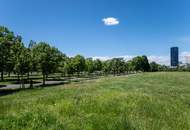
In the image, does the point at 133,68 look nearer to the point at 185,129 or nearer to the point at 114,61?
the point at 114,61

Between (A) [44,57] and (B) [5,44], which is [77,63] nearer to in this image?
(A) [44,57]

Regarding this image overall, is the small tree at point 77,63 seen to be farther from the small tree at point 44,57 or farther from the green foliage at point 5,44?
the green foliage at point 5,44

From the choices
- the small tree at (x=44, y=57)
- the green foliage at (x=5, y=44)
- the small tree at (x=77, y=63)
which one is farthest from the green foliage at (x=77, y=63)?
the green foliage at (x=5, y=44)

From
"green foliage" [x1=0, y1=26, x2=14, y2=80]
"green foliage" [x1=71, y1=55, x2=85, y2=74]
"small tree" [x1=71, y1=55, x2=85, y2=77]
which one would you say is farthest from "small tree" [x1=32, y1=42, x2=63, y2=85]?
"small tree" [x1=71, y1=55, x2=85, y2=77]

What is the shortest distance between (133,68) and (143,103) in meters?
182

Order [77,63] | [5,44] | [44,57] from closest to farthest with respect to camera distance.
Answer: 1. [5,44]
2. [44,57]
3. [77,63]

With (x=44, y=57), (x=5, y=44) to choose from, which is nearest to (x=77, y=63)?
(x=44, y=57)

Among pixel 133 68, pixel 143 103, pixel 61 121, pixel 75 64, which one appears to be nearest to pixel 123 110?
pixel 143 103

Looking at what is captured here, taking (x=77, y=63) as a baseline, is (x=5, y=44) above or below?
above

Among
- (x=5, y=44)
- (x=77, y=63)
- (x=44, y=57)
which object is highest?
(x=5, y=44)

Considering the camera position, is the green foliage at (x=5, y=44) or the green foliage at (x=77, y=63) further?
the green foliage at (x=77, y=63)

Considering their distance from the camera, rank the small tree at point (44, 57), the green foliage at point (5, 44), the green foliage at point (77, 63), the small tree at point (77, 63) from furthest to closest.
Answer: the small tree at point (77, 63) < the green foliage at point (77, 63) < the small tree at point (44, 57) < the green foliage at point (5, 44)

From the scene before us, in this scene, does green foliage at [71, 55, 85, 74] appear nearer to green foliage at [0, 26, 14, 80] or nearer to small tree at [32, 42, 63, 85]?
small tree at [32, 42, 63, 85]

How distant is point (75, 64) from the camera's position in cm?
9269
